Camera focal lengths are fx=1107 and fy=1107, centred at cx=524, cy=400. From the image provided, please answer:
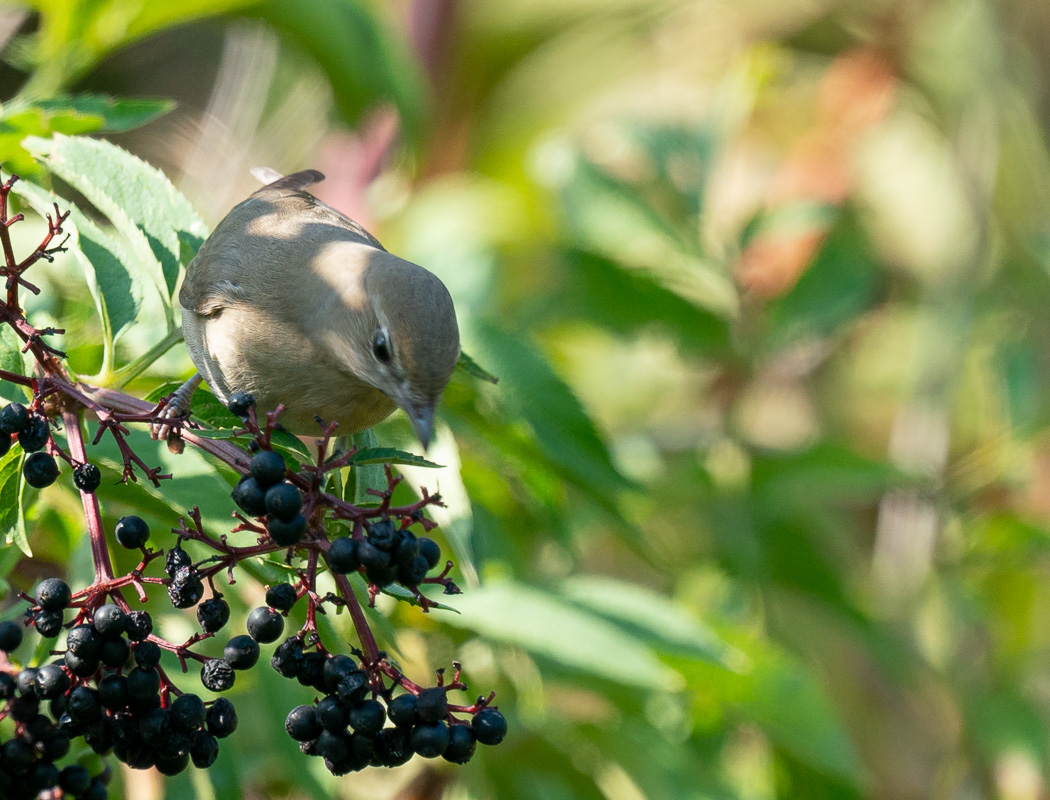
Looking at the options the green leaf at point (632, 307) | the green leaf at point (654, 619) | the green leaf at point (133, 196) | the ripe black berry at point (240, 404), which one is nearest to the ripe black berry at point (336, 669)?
the ripe black berry at point (240, 404)

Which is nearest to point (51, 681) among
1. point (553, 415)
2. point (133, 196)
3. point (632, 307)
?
point (133, 196)

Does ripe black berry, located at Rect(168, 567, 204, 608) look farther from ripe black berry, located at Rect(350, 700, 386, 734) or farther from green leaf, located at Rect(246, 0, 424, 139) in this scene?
green leaf, located at Rect(246, 0, 424, 139)

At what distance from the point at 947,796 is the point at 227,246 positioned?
9.46ft

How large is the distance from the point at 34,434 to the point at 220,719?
418 millimetres

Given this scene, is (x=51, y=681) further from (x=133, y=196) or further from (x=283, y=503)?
(x=133, y=196)

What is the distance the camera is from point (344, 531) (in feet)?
4.67

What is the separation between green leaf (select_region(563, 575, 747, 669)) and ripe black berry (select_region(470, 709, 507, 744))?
27.6 inches

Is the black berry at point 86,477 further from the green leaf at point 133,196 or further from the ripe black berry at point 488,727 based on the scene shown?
the ripe black berry at point 488,727

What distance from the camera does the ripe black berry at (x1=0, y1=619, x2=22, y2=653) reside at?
1389 mm

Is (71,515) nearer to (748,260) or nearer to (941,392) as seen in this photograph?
(748,260)

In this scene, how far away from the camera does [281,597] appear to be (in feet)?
4.36

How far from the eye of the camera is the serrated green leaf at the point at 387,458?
1320 millimetres

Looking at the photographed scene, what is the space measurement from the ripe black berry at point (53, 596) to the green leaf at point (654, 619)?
3.36 ft

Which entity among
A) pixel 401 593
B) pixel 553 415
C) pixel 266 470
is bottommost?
pixel 553 415
